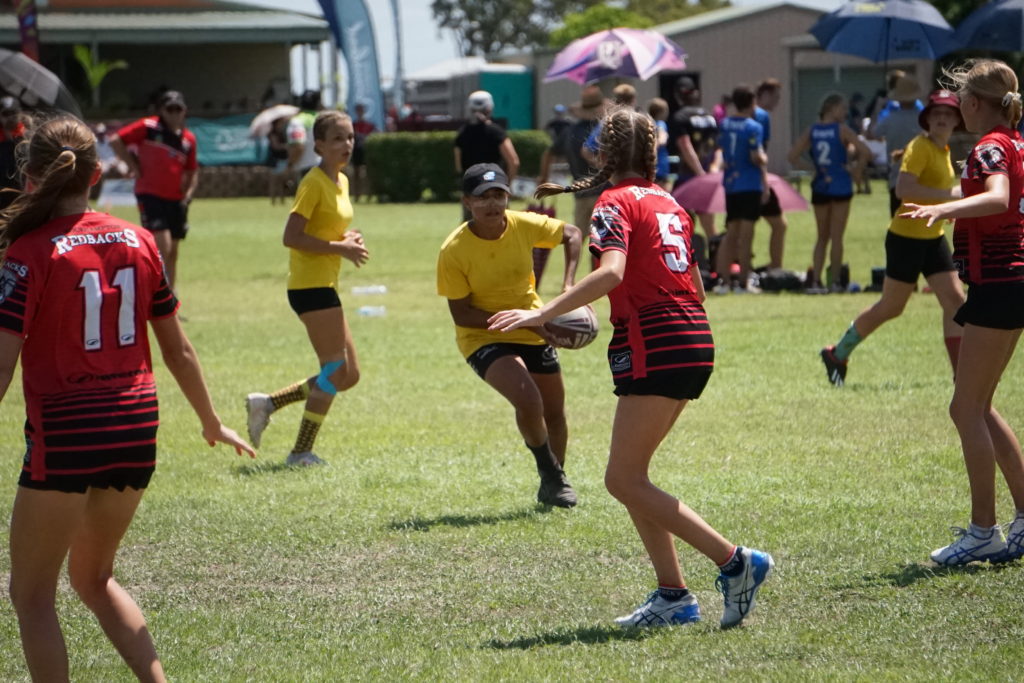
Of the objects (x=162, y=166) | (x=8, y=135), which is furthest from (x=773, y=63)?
(x=8, y=135)

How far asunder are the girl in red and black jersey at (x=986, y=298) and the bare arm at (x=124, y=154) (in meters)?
10.4

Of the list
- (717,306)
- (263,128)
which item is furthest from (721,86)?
(717,306)

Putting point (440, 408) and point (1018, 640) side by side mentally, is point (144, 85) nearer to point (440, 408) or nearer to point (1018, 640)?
Answer: point (440, 408)

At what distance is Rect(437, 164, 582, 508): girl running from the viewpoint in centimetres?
676

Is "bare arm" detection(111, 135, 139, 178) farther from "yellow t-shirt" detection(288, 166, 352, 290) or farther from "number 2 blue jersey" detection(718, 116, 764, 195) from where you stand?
"yellow t-shirt" detection(288, 166, 352, 290)

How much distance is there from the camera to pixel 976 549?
18.5ft

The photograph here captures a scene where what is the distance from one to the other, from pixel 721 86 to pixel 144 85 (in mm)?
22012

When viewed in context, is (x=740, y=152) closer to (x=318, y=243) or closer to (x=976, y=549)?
(x=318, y=243)

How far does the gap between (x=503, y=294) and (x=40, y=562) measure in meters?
3.35

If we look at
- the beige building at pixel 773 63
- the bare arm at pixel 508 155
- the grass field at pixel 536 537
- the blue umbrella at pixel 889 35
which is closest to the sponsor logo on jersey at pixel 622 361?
the grass field at pixel 536 537

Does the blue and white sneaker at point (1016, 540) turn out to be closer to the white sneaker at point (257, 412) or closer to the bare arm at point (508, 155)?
the white sneaker at point (257, 412)

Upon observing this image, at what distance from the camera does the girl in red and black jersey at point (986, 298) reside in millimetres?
5570

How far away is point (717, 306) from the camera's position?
48.8 feet

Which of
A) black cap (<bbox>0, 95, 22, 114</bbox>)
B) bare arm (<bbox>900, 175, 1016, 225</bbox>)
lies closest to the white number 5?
bare arm (<bbox>900, 175, 1016, 225</bbox>)
